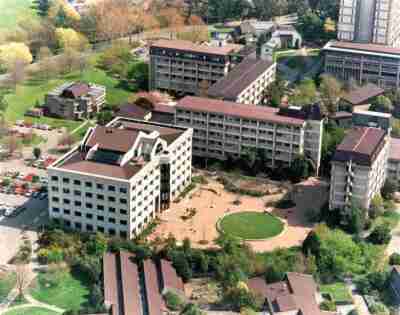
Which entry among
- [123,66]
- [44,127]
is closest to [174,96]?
[123,66]

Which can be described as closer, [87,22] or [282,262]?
[282,262]

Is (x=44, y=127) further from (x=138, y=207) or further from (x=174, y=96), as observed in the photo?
(x=138, y=207)

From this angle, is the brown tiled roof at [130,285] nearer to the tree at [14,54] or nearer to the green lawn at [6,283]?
the green lawn at [6,283]

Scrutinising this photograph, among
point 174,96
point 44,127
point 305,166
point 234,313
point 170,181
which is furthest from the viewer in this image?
point 174,96

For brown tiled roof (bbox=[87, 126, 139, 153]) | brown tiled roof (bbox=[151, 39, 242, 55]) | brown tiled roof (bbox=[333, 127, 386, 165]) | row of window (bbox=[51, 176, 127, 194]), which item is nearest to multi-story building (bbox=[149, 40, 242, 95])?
brown tiled roof (bbox=[151, 39, 242, 55])

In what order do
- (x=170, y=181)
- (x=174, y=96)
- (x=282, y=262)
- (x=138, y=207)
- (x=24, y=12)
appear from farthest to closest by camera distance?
(x=24, y=12) → (x=174, y=96) → (x=170, y=181) → (x=138, y=207) → (x=282, y=262)

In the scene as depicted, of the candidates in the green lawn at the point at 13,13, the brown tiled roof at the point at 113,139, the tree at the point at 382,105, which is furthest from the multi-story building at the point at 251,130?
the green lawn at the point at 13,13

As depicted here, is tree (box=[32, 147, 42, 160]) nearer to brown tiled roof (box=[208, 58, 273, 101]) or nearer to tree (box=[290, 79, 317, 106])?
brown tiled roof (box=[208, 58, 273, 101])
